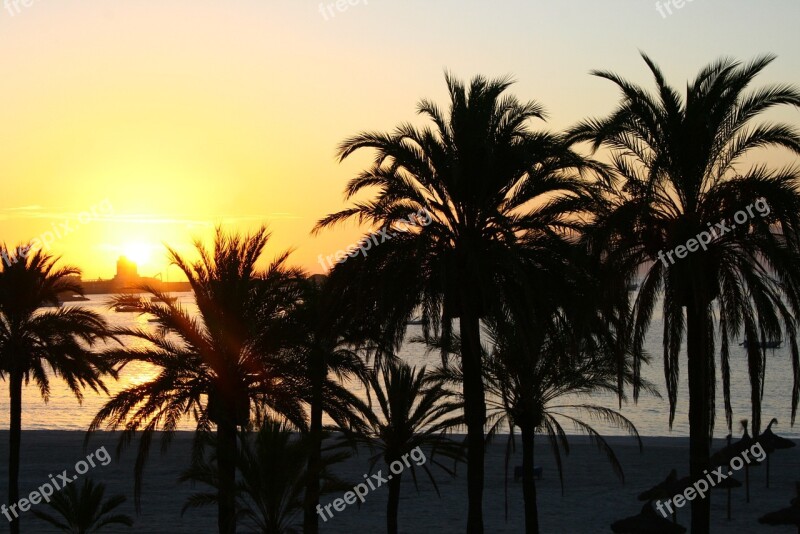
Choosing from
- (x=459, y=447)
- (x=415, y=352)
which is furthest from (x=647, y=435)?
(x=415, y=352)

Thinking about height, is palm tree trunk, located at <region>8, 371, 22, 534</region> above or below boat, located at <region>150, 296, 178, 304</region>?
below

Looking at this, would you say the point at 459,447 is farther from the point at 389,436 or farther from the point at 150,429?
the point at 150,429

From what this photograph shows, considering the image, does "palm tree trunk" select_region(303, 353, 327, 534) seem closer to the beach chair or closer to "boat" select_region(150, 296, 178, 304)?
"boat" select_region(150, 296, 178, 304)

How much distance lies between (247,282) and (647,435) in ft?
159

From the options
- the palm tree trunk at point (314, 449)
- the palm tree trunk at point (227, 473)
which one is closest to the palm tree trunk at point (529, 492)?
the palm tree trunk at point (314, 449)

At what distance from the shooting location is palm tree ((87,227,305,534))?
1995 cm

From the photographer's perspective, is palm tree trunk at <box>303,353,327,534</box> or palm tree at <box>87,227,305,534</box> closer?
palm tree trunk at <box>303,353,327,534</box>

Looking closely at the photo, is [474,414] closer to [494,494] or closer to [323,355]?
[323,355]

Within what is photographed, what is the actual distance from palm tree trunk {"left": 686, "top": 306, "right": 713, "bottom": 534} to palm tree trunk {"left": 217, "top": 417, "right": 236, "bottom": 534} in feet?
28.0

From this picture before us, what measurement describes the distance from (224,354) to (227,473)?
9.01 ft

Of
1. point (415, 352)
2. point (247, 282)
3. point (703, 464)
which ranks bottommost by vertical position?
point (703, 464)

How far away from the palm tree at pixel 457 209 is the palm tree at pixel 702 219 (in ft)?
5.41

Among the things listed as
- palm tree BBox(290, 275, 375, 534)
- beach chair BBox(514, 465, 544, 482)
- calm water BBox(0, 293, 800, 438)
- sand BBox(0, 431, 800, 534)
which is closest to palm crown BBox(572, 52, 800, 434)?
palm tree BBox(290, 275, 375, 534)

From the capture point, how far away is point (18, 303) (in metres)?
25.3
